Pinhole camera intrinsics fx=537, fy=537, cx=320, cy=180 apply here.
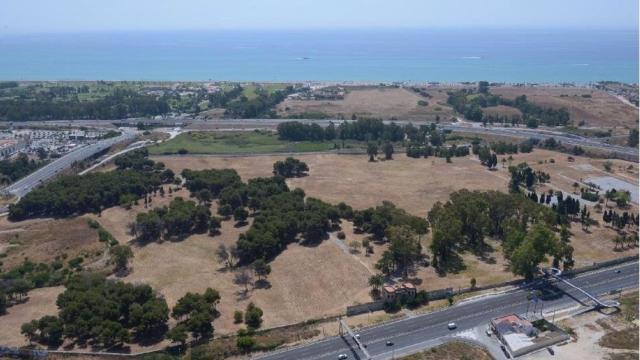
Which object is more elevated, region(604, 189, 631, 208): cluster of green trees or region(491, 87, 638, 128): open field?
region(491, 87, 638, 128): open field

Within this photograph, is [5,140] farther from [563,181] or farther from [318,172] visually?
[563,181]

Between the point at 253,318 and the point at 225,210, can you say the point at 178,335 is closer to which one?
the point at 253,318

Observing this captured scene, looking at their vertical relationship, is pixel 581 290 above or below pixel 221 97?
below

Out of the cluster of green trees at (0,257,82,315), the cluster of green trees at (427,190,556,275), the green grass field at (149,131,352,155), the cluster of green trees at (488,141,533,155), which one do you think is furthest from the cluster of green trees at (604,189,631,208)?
the cluster of green trees at (0,257,82,315)

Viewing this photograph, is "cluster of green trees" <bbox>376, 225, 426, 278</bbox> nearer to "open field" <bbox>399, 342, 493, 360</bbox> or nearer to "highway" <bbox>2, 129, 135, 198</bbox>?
"open field" <bbox>399, 342, 493, 360</bbox>

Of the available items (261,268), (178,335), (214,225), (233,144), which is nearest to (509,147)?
(233,144)

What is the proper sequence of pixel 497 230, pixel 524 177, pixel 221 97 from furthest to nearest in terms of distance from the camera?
pixel 221 97 → pixel 524 177 → pixel 497 230

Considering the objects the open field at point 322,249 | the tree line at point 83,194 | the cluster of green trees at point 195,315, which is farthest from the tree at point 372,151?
the cluster of green trees at point 195,315
